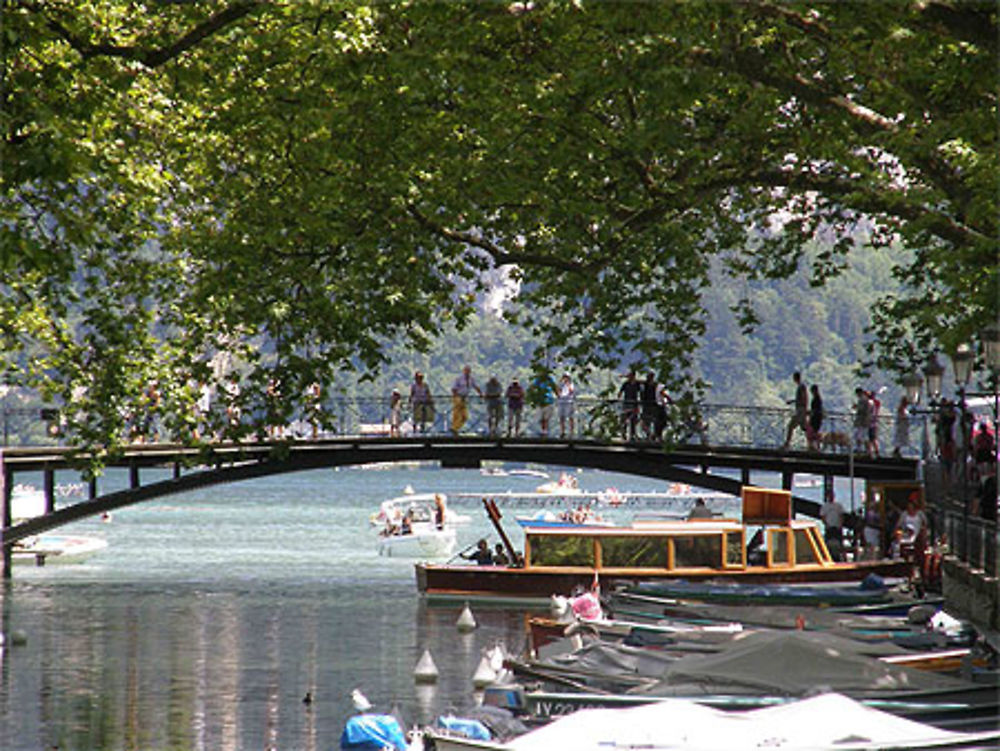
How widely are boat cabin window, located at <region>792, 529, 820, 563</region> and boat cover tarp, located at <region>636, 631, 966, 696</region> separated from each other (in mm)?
23186

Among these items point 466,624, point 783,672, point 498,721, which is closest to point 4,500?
point 466,624

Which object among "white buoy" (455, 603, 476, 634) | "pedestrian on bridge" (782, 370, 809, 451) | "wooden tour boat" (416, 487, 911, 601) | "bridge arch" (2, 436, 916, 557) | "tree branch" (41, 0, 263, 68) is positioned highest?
"tree branch" (41, 0, 263, 68)

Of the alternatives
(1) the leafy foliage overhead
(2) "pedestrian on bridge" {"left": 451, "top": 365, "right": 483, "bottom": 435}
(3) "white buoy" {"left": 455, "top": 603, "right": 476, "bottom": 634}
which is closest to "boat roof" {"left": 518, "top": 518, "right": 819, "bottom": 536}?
(3) "white buoy" {"left": 455, "top": 603, "right": 476, "bottom": 634}

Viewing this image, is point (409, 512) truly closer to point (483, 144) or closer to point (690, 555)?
point (690, 555)

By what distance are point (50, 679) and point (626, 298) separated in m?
11.6

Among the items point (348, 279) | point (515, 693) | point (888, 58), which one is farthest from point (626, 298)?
point (515, 693)

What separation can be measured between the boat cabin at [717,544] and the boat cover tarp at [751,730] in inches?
997

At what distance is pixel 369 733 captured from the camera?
23312 mm

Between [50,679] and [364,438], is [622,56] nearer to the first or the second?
[50,679]

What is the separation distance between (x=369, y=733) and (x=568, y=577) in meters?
22.0

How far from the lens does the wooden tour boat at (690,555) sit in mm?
42844

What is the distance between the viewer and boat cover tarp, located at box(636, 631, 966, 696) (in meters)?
20.0

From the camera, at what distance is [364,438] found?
49.7 metres

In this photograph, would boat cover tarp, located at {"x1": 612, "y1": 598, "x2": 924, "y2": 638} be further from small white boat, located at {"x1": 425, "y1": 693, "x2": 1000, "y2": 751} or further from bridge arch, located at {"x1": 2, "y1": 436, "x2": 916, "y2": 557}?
bridge arch, located at {"x1": 2, "y1": 436, "x2": 916, "y2": 557}
